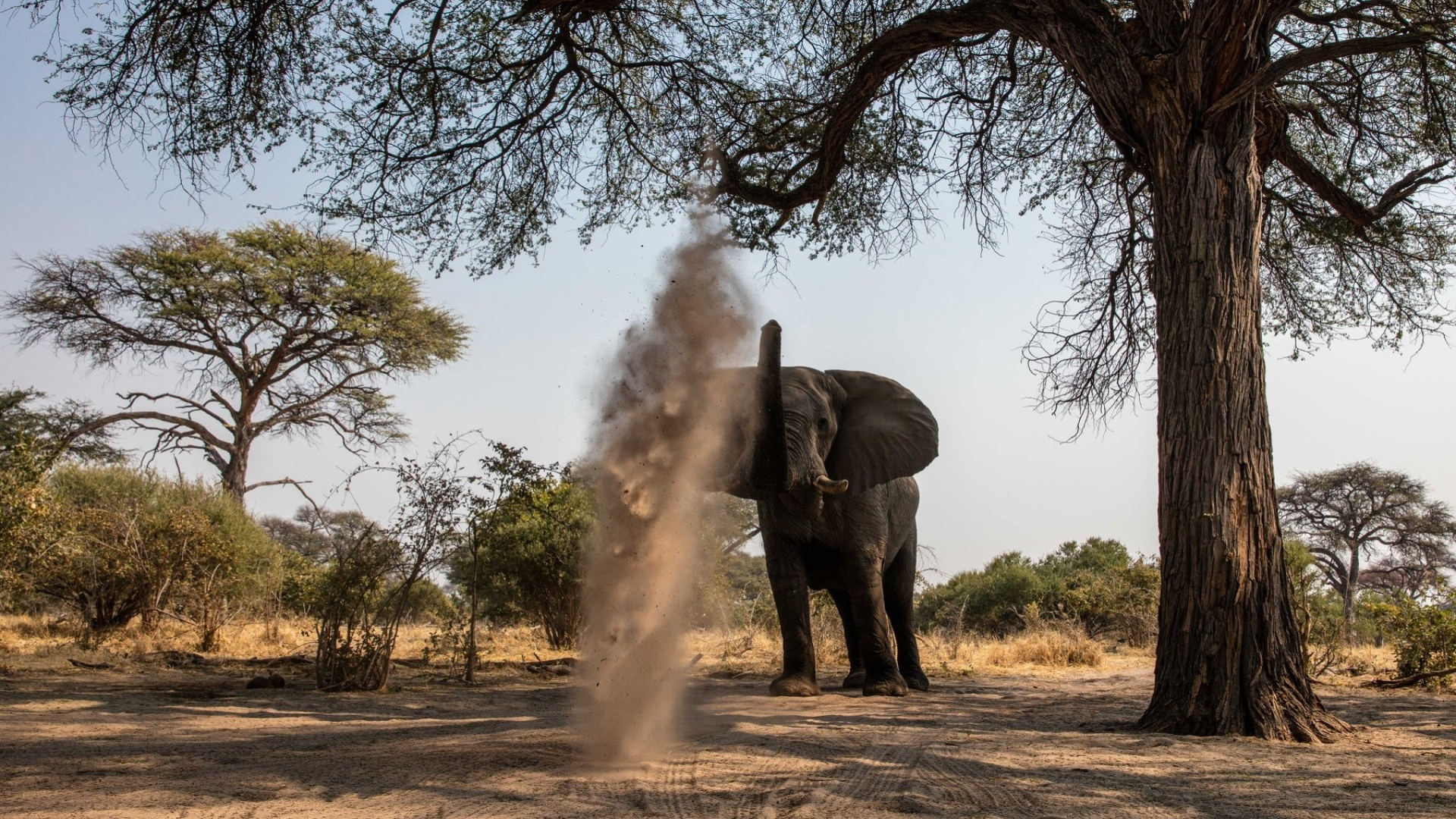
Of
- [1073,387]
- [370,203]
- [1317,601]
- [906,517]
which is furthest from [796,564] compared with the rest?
[1317,601]

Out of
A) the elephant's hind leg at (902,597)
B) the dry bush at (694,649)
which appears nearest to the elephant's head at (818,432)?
the elephant's hind leg at (902,597)

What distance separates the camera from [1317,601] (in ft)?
60.5

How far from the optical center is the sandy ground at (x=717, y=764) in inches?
163

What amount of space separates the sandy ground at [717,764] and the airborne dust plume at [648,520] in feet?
1.03

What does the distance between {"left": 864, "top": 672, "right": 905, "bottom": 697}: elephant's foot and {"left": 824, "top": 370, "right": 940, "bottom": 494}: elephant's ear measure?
1616 mm

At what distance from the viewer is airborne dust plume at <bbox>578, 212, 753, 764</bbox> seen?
204 inches

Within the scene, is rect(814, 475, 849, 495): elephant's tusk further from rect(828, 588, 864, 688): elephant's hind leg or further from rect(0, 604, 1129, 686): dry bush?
rect(0, 604, 1129, 686): dry bush

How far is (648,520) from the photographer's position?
17.0 ft

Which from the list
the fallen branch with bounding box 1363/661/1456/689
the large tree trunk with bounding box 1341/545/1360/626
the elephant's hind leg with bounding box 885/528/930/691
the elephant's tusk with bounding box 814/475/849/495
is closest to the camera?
the elephant's tusk with bounding box 814/475/849/495

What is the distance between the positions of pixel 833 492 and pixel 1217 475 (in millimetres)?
2696

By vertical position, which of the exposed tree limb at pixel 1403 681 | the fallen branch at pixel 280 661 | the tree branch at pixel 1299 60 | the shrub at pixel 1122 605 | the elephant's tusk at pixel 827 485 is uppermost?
the tree branch at pixel 1299 60

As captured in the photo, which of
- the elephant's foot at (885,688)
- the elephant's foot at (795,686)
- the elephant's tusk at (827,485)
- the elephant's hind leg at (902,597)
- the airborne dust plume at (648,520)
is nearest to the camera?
the airborne dust plume at (648,520)

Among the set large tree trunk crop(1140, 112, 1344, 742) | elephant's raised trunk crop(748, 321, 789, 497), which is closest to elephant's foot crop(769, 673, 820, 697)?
elephant's raised trunk crop(748, 321, 789, 497)

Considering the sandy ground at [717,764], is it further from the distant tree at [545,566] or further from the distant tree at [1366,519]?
the distant tree at [1366,519]
